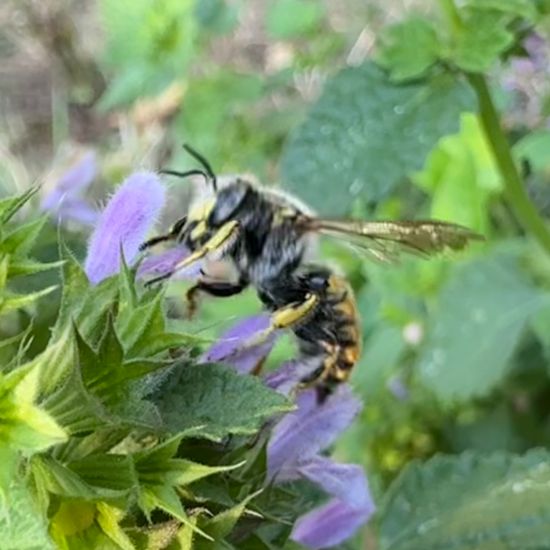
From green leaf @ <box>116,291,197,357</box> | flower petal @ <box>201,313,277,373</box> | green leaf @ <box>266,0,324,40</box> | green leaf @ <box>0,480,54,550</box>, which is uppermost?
green leaf @ <box>116,291,197,357</box>

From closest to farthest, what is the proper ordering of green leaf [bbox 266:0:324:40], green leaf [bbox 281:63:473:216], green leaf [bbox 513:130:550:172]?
green leaf [bbox 281:63:473:216] → green leaf [bbox 513:130:550:172] → green leaf [bbox 266:0:324:40]

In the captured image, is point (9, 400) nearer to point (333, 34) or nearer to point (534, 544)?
point (534, 544)

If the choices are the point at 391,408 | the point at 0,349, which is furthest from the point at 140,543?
the point at 391,408

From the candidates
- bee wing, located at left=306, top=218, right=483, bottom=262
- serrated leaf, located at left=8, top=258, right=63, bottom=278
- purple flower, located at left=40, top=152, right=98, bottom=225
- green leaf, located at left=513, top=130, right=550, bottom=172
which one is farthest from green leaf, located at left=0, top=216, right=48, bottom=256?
green leaf, located at left=513, top=130, right=550, bottom=172

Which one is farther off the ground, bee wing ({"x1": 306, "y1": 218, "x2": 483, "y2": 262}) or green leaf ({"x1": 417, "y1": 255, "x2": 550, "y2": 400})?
bee wing ({"x1": 306, "y1": 218, "x2": 483, "y2": 262})

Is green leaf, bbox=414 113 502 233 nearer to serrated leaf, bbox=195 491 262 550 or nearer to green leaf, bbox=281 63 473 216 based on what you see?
green leaf, bbox=281 63 473 216

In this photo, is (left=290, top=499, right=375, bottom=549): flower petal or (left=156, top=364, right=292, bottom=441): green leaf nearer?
(left=156, top=364, right=292, bottom=441): green leaf

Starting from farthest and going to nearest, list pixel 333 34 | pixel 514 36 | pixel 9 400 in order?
pixel 333 34
pixel 514 36
pixel 9 400

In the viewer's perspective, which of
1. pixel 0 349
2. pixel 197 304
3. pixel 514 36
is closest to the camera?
pixel 0 349
